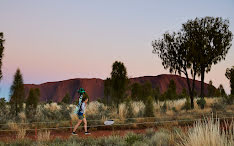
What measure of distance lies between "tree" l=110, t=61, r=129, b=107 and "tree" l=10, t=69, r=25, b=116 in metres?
6.33

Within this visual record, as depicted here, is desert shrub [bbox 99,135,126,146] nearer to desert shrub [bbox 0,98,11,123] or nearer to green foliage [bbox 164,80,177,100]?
desert shrub [bbox 0,98,11,123]

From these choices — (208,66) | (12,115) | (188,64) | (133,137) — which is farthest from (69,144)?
(208,66)

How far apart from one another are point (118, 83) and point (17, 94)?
7.04 m

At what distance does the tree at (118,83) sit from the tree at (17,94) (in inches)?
249

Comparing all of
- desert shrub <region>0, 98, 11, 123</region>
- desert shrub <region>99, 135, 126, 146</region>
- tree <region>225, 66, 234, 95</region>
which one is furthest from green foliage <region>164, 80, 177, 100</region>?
desert shrub <region>99, 135, 126, 146</region>

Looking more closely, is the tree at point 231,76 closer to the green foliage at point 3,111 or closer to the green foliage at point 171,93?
the green foliage at point 171,93

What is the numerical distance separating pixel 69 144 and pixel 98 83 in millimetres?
103622

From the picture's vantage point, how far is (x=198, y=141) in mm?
4660

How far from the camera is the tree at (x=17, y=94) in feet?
53.6

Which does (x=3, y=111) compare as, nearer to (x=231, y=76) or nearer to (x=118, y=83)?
(x=118, y=83)

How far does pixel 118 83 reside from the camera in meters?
17.2

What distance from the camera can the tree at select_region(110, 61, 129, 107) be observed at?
56.2ft

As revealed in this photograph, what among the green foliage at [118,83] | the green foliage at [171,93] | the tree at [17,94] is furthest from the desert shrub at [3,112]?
the green foliage at [171,93]

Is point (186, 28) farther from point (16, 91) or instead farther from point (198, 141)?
point (198, 141)
